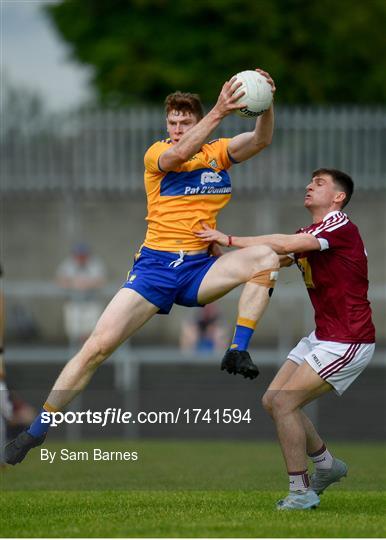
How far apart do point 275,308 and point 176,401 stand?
541cm

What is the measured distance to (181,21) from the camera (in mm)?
32688

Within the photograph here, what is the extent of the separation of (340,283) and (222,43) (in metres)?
23.1

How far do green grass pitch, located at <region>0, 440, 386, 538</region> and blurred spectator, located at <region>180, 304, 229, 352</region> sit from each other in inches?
188

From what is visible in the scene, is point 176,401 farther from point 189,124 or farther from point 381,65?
point 381,65

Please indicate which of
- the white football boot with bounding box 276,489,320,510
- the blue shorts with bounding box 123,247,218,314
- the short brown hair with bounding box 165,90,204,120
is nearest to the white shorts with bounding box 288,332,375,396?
the white football boot with bounding box 276,489,320,510

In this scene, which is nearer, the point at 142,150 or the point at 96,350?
the point at 96,350

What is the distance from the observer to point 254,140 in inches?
393

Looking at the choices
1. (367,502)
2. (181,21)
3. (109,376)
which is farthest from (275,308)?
(367,502)

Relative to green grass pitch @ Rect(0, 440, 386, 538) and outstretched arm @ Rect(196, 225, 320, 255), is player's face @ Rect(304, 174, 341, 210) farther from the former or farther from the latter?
green grass pitch @ Rect(0, 440, 386, 538)

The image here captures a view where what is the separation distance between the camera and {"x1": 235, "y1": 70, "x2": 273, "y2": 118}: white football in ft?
31.3

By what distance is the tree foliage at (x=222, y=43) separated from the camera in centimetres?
3203

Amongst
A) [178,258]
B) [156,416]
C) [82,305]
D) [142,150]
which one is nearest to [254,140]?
[178,258]

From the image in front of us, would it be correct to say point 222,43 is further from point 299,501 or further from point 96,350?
point 299,501

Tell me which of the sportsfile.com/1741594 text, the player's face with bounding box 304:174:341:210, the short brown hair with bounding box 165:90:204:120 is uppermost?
the short brown hair with bounding box 165:90:204:120
